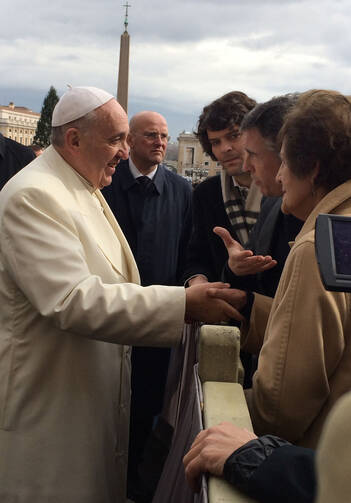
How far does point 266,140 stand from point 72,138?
2.70 ft

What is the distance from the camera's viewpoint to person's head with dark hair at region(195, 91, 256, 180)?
3492mm

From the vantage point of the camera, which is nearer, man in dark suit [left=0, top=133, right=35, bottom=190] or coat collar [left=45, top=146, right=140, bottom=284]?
coat collar [left=45, top=146, right=140, bottom=284]

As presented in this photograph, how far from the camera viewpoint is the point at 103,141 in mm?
2668

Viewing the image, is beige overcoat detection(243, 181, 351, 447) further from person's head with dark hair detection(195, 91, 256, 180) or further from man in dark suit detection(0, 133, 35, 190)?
man in dark suit detection(0, 133, 35, 190)

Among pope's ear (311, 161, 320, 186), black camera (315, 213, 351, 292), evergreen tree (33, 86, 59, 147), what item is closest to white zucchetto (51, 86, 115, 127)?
pope's ear (311, 161, 320, 186)

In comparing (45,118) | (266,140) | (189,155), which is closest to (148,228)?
(266,140)

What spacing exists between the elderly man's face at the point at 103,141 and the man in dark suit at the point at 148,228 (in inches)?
54.7

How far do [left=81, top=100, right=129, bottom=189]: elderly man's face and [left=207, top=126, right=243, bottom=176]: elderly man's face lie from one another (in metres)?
0.88

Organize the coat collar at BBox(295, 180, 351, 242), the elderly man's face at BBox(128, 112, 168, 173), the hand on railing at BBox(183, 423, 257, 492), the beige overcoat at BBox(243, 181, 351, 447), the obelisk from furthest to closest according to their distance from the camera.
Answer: the obelisk
the elderly man's face at BBox(128, 112, 168, 173)
the coat collar at BBox(295, 180, 351, 242)
the beige overcoat at BBox(243, 181, 351, 447)
the hand on railing at BBox(183, 423, 257, 492)

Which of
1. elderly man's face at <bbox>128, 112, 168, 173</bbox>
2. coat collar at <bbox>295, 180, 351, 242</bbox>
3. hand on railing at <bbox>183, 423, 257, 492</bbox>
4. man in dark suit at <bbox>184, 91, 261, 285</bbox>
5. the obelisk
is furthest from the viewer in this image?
the obelisk

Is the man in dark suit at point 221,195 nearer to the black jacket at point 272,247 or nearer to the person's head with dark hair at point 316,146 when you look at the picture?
the black jacket at point 272,247

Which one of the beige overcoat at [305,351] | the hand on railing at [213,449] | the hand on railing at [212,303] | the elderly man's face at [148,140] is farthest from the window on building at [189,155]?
the hand on railing at [213,449]

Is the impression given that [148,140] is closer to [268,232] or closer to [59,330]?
[268,232]

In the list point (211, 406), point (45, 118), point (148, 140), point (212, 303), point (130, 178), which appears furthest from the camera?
point (45, 118)
